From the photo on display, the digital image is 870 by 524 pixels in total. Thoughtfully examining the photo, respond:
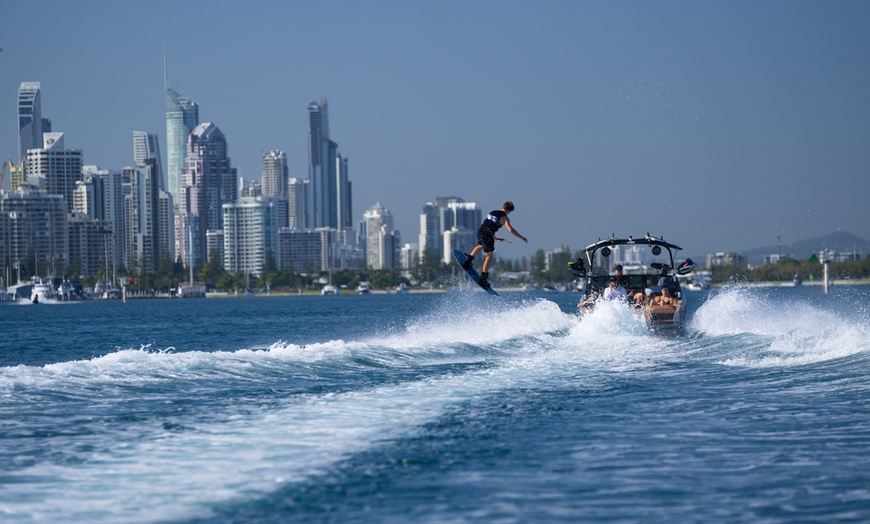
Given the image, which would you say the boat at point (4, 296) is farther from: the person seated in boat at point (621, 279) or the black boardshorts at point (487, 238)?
the black boardshorts at point (487, 238)

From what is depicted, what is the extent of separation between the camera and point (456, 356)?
21469mm

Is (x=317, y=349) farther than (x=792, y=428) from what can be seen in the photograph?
Yes

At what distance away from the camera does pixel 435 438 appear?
10820 mm

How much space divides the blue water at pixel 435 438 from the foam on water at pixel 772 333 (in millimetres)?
177

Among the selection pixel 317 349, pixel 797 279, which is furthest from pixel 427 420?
pixel 797 279

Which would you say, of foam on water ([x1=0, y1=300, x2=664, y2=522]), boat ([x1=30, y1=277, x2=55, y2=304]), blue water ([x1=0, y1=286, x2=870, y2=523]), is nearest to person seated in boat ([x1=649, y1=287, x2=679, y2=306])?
foam on water ([x1=0, y1=300, x2=664, y2=522])

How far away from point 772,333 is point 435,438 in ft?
55.2

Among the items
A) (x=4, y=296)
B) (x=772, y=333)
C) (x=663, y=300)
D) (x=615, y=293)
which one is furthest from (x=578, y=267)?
(x=4, y=296)

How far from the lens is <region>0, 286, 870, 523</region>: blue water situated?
320 inches

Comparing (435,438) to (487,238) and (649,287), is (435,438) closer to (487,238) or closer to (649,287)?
(487,238)

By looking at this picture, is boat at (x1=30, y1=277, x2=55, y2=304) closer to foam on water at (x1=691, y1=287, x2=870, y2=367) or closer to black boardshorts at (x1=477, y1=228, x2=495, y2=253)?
foam on water at (x1=691, y1=287, x2=870, y2=367)

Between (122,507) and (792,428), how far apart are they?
22.2 ft

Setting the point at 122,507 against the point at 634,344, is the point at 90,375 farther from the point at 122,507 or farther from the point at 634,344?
the point at 634,344

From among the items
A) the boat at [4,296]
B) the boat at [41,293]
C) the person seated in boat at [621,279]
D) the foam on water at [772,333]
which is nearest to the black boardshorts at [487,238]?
the foam on water at [772,333]
